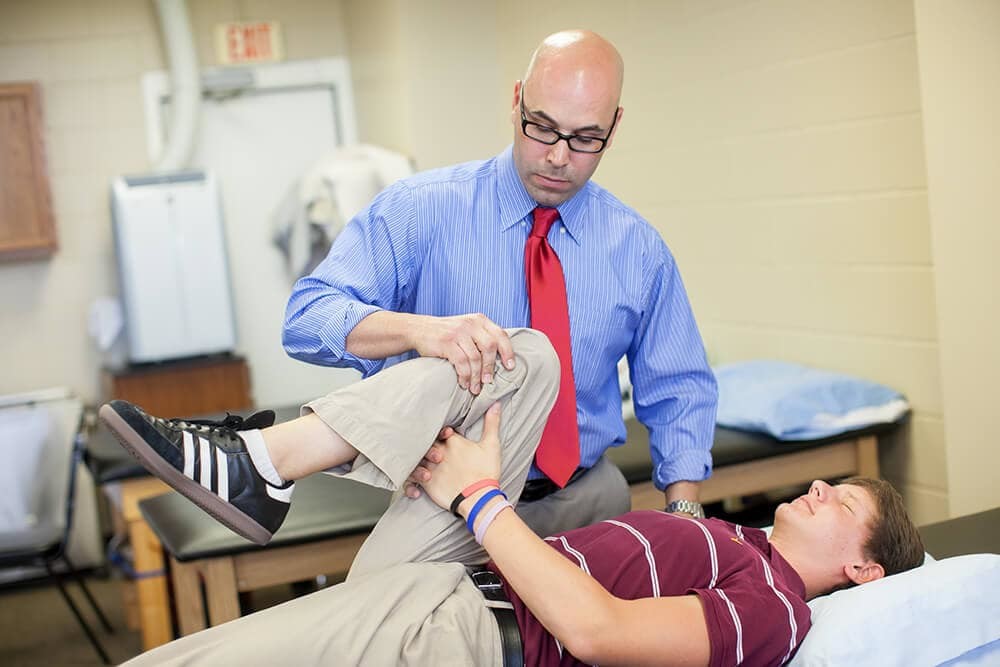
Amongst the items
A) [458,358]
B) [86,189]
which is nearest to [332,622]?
[458,358]

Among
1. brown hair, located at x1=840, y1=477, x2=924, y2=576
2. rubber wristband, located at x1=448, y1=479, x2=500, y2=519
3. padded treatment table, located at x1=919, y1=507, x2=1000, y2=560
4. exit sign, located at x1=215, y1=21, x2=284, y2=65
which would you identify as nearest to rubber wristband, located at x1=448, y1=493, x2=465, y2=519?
rubber wristband, located at x1=448, y1=479, x2=500, y2=519

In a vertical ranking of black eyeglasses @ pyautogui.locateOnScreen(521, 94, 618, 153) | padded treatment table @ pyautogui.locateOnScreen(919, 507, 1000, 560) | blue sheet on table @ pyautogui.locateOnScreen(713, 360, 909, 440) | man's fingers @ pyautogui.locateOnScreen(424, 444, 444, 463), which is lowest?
padded treatment table @ pyautogui.locateOnScreen(919, 507, 1000, 560)

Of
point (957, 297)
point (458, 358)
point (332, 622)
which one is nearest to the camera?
point (332, 622)

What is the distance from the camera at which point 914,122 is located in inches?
109

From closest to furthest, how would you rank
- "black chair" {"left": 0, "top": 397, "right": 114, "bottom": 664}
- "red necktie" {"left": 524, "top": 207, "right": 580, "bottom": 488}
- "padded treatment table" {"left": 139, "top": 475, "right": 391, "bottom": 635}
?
"red necktie" {"left": 524, "top": 207, "right": 580, "bottom": 488}
"padded treatment table" {"left": 139, "top": 475, "right": 391, "bottom": 635}
"black chair" {"left": 0, "top": 397, "right": 114, "bottom": 664}

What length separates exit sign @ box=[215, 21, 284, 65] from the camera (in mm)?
5062

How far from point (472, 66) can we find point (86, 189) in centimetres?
180

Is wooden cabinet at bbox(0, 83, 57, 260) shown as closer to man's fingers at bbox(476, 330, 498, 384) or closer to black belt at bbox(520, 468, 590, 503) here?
black belt at bbox(520, 468, 590, 503)

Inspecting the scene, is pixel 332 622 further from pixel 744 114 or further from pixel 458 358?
pixel 744 114

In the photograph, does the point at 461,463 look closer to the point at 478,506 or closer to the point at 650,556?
the point at 478,506

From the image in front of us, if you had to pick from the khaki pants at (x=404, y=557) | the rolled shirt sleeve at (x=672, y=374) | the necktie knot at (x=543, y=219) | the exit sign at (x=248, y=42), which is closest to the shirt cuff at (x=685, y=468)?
the rolled shirt sleeve at (x=672, y=374)

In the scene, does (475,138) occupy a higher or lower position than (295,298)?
higher

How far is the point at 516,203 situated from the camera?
2049mm

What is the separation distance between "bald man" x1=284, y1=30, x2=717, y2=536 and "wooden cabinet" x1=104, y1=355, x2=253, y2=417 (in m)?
2.62
